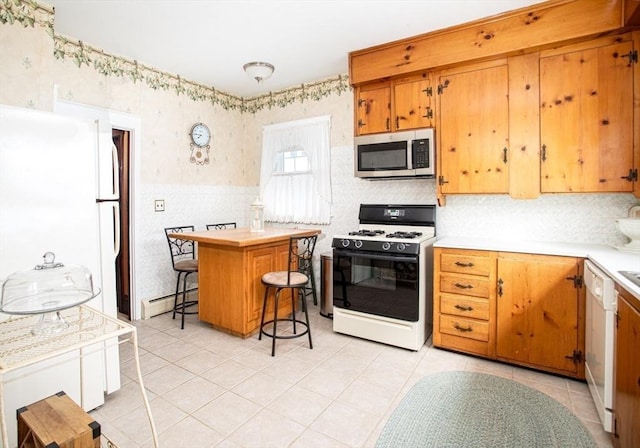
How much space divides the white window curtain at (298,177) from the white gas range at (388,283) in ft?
3.37

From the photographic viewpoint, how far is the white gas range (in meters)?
2.74

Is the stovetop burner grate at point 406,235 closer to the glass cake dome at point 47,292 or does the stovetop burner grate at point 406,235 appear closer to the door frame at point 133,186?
the glass cake dome at point 47,292

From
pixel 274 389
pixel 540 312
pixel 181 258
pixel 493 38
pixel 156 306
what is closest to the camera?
pixel 274 389

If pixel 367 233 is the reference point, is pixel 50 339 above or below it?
below

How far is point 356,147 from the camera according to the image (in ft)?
10.9

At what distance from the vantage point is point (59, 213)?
182 centimetres

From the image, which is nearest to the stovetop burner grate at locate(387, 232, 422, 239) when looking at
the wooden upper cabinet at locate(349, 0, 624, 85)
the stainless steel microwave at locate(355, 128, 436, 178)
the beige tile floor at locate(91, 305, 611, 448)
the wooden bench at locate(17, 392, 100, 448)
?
the stainless steel microwave at locate(355, 128, 436, 178)

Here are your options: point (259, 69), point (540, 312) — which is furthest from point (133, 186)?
point (540, 312)

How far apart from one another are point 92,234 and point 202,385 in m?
1.21

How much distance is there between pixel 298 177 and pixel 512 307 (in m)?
2.73

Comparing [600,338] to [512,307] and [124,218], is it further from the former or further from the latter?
[124,218]

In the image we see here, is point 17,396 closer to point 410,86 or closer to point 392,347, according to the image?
point 392,347

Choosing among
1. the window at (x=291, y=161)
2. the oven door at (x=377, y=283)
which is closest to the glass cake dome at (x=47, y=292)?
the oven door at (x=377, y=283)

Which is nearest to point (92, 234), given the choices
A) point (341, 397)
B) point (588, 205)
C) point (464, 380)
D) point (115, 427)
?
point (115, 427)
